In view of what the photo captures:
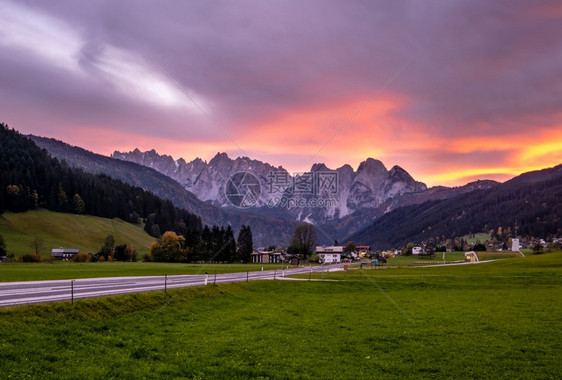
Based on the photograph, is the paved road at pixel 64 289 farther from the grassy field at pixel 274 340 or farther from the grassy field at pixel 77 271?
the grassy field at pixel 77 271

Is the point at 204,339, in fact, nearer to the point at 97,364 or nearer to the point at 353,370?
the point at 97,364

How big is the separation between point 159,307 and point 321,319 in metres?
12.8

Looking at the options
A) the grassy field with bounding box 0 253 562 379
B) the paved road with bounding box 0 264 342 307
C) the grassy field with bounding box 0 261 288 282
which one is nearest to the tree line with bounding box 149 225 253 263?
the grassy field with bounding box 0 261 288 282

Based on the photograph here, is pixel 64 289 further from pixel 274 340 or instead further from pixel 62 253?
pixel 62 253

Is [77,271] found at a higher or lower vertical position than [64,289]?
lower

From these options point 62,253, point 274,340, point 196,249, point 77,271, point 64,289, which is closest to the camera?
point 274,340

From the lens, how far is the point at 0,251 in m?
138

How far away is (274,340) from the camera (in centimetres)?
2248

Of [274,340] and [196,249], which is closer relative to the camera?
[274,340]

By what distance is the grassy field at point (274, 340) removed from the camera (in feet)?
54.1

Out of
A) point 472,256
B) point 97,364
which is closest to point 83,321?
point 97,364

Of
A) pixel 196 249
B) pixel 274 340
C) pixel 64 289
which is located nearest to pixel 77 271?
pixel 64 289

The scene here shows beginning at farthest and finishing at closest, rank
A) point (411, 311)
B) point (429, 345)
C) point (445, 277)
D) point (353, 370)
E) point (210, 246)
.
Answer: point (210, 246) → point (445, 277) → point (411, 311) → point (429, 345) → point (353, 370)

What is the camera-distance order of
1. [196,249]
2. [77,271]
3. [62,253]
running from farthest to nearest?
[62,253]
[196,249]
[77,271]
